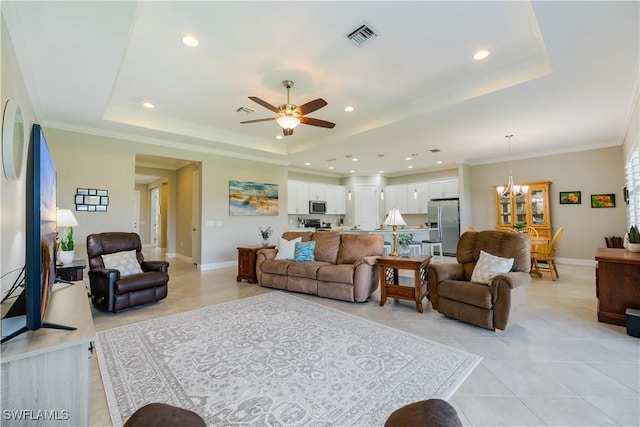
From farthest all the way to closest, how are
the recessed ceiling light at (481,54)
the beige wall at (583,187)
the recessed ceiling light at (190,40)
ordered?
the beige wall at (583,187) < the recessed ceiling light at (481,54) < the recessed ceiling light at (190,40)

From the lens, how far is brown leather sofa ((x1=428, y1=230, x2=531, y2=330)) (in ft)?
9.33

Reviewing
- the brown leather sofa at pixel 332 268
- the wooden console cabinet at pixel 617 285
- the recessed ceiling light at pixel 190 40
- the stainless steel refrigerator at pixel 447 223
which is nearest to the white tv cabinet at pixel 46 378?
the recessed ceiling light at pixel 190 40

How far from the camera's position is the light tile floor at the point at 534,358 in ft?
5.61

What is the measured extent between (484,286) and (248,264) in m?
3.74

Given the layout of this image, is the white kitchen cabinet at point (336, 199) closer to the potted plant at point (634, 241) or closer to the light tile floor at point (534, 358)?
the light tile floor at point (534, 358)

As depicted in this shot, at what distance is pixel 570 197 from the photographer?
21.6 feet

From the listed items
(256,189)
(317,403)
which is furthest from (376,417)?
(256,189)

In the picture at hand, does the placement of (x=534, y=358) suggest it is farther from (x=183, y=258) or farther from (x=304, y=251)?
(x=183, y=258)

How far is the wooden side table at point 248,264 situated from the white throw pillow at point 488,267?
3411mm

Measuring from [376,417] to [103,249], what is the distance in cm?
405

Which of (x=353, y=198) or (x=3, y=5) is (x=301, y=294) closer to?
(x=3, y=5)

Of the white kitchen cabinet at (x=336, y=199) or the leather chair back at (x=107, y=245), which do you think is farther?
the white kitchen cabinet at (x=336, y=199)

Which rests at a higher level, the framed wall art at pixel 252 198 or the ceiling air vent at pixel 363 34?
the ceiling air vent at pixel 363 34

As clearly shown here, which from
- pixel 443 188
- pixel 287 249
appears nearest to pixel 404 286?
pixel 287 249
